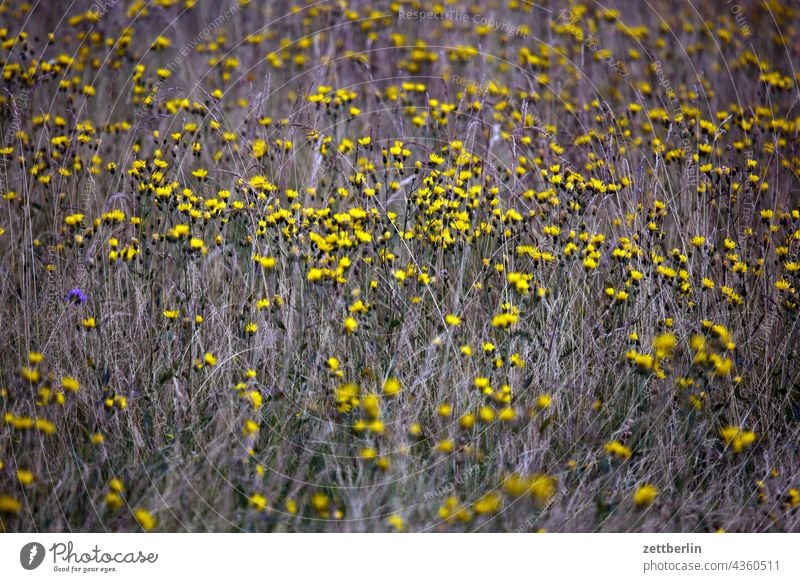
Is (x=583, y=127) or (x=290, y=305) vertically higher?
(x=583, y=127)

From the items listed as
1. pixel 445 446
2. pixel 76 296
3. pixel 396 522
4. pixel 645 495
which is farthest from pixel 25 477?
pixel 645 495

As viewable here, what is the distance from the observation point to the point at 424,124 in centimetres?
410

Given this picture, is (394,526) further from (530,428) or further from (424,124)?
(424,124)

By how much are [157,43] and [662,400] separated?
3533 mm

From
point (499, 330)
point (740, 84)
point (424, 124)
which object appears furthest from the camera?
point (740, 84)

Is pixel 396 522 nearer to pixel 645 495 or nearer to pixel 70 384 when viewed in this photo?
pixel 645 495
